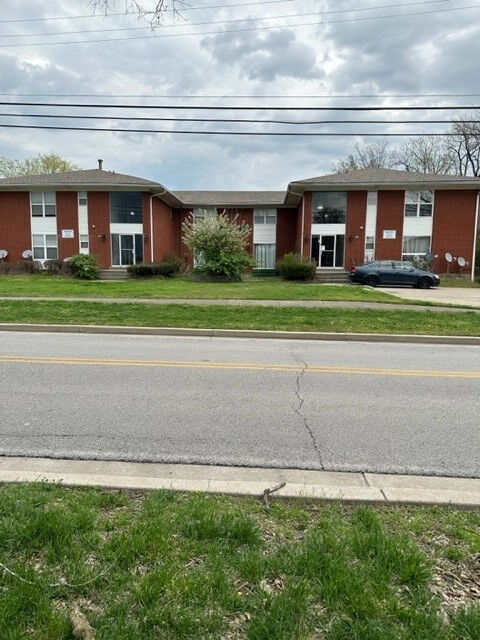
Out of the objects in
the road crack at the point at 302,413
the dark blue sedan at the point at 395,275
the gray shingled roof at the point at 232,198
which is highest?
the gray shingled roof at the point at 232,198

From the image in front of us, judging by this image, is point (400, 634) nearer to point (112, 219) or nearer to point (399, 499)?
point (399, 499)

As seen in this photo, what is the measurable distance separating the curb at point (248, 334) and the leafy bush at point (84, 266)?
53.3 ft

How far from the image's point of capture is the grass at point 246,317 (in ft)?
36.4

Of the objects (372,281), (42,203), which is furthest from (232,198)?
(372,281)

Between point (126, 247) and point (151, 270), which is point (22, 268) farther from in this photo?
point (151, 270)

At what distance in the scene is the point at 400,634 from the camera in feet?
6.52

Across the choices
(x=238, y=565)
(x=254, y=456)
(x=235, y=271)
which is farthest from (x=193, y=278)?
(x=238, y=565)

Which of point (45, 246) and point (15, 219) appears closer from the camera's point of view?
point (15, 219)

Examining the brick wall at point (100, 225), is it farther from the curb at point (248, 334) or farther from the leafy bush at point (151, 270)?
the curb at point (248, 334)

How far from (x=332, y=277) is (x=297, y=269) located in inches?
119

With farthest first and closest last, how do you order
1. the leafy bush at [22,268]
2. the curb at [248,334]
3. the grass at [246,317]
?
1. the leafy bush at [22,268]
2. the grass at [246,317]
3. the curb at [248,334]

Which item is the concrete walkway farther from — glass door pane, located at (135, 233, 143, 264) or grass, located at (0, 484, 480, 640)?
glass door pane, located at (135, 233, 143, 264)

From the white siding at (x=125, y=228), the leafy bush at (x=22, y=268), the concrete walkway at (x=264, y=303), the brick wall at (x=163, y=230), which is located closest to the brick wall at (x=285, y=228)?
the brick wall at (x=163, y=230)

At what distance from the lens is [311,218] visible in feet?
96.7
